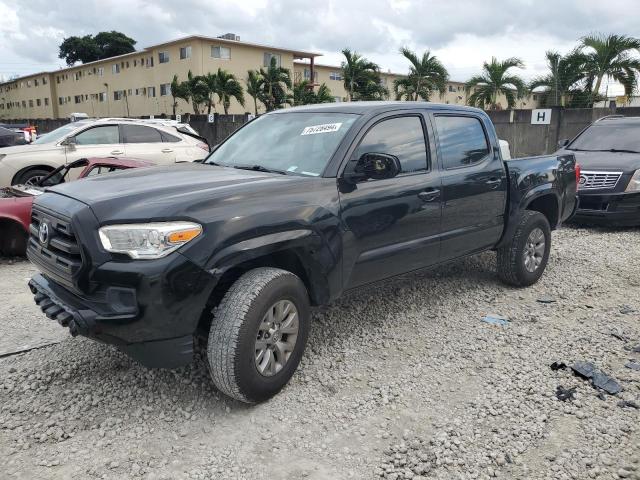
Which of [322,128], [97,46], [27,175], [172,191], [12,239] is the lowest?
[12,239]

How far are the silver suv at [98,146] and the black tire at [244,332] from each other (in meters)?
7.26

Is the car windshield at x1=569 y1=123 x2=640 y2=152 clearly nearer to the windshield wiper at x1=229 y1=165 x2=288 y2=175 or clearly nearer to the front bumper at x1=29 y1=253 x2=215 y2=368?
the windshield wiper at x1=229 y1=165 x2=288 y2=175

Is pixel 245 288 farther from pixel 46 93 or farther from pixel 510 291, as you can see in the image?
pixel 46 93

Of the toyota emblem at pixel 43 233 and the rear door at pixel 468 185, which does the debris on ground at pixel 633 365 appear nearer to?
the rear door at pixel 468 185

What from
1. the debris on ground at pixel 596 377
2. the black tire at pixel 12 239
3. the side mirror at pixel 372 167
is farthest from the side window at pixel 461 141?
the black tire at pixel 12 239

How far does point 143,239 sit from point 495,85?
24904 millimetres

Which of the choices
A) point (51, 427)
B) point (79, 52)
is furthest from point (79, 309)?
point (79, 52)

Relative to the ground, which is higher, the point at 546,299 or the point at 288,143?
the point at 288,143

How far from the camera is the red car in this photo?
608 cm

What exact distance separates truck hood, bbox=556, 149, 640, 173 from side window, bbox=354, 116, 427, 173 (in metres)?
4.81

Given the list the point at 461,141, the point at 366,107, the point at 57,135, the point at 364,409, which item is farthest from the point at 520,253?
the point at 57,135

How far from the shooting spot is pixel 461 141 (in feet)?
15.9

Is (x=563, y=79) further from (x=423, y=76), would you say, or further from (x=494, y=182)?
(x=494, y=182)

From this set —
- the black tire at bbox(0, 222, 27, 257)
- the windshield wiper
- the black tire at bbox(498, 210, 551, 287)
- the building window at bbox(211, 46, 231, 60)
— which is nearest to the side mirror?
the windshield wiper
